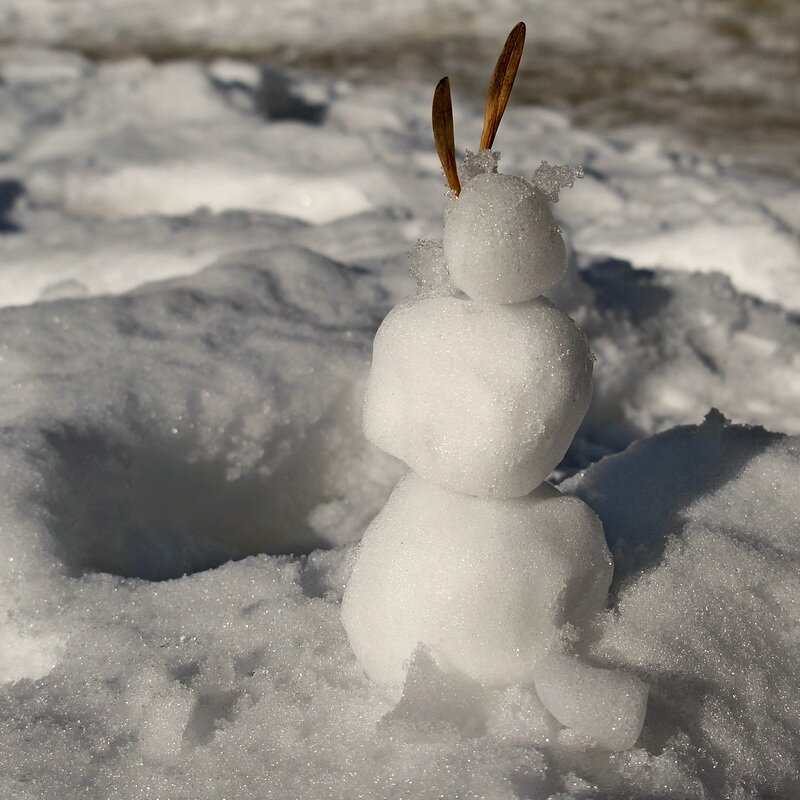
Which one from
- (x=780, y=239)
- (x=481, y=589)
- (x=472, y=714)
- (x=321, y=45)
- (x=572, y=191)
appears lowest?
(x=321, y=45)

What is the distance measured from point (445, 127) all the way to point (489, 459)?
290 millimetres

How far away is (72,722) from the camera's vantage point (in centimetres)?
97

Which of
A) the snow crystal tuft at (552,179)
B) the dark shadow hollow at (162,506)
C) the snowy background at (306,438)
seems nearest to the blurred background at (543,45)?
the snowy background at (306,438)

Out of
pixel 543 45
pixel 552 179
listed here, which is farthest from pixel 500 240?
pixel 543 45

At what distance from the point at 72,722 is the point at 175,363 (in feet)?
2.31

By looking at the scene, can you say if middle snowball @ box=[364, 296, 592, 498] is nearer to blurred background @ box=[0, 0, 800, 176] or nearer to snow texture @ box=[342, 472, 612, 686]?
snow texture @ box=[342, 472, 612, 686]

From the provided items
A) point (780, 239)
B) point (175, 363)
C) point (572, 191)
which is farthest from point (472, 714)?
point (572, 191)

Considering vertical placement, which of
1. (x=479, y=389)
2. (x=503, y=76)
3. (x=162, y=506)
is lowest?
(x=162, y=506)

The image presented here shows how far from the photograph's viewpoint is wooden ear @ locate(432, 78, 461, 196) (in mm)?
823

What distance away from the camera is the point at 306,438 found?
1.51m

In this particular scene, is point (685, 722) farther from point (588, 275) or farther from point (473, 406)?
point (588, 275)

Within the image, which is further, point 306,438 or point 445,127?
point 306,438

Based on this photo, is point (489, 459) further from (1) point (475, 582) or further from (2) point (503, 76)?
(2) point (503, 76)

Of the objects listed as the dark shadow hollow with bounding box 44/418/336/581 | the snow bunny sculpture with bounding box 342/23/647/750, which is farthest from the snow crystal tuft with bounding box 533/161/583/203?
the dark shadow hollow with bounding box 44/418/336/581
